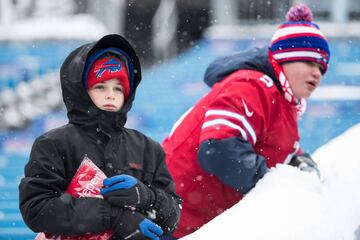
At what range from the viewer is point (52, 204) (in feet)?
7.04

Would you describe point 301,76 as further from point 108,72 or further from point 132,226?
point 132,226

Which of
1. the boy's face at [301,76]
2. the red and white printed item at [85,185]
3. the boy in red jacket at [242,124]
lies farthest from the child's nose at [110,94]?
the boy's face at [301,76]

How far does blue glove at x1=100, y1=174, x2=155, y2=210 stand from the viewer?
7.22ft

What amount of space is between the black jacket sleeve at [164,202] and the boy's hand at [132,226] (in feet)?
0.20

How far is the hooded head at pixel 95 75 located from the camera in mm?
2281

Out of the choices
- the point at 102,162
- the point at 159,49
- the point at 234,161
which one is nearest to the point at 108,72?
the point at 102,162

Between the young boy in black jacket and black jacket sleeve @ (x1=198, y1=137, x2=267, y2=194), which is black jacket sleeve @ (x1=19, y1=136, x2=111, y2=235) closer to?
the young boy in black jacket

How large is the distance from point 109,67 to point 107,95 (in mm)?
93

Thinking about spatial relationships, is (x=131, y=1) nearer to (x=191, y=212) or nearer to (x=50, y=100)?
(x=50, y=100)

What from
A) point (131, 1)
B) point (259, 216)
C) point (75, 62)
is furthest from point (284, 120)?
point (131, 1)

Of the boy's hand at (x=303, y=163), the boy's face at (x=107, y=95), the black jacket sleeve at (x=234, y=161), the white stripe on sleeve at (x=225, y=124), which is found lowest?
the boy's hand at (x=303, y=163)

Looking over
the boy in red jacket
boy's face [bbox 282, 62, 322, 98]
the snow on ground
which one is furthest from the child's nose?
boy's face [bbox 282, 62, 322, 98]

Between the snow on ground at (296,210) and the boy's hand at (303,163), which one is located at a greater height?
the snow on ground at (296,210)

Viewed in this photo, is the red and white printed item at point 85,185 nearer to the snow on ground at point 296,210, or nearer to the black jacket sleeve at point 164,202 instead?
the black jacket sleeve at point 164,202
